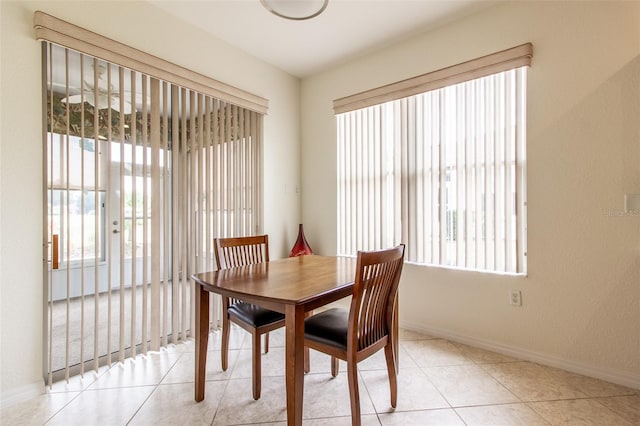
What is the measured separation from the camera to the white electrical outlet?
2.22m

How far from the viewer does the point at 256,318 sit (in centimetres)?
176

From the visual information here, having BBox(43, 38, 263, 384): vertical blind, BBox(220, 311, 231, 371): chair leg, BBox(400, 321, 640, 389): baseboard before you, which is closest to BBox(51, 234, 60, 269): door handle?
BBox(43, 38, 263, 384): vertical blind

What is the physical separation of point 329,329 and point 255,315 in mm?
483

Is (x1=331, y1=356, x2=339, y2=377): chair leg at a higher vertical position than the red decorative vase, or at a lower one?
lower

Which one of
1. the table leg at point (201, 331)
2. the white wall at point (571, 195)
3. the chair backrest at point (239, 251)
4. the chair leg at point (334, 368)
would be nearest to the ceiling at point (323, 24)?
the white wall at point (571, 195)

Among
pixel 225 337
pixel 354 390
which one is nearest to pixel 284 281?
pixel 354 390

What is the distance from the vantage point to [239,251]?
7.25 ft

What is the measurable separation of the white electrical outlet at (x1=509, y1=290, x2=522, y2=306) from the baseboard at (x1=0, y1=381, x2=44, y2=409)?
317 cm

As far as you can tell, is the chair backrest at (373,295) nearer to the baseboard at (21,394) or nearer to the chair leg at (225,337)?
the chair leg at (225,337)

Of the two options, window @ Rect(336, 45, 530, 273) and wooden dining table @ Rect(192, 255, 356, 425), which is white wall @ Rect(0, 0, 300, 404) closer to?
wooden dining table @ Rect(192, 255, 356, 425)

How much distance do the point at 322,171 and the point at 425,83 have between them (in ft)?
4.48

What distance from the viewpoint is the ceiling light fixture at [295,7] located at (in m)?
1.71

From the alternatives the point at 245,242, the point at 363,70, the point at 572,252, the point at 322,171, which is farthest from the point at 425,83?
the point at 245,242

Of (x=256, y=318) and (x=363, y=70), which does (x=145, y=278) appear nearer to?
(x=256, y=318)
